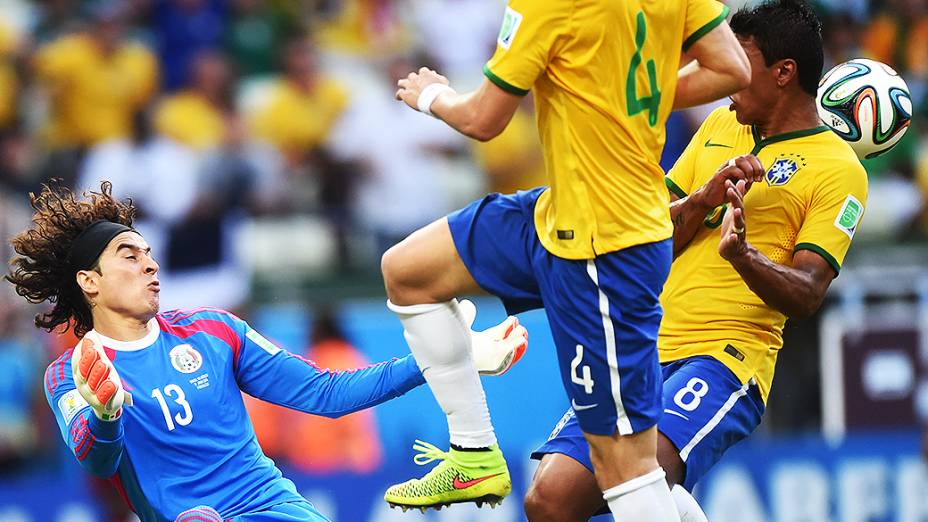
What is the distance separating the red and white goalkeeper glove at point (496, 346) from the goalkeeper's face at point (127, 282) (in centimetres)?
110

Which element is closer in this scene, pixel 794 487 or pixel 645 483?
pixel 645 483

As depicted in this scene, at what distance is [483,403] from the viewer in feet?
15.3

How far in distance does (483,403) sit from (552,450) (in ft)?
1.26

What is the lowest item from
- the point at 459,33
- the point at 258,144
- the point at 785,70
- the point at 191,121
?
the point at 785,70

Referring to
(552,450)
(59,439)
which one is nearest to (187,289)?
(59,439)

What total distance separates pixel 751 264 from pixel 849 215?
53cm

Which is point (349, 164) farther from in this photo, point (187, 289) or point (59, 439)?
point (59, 439)

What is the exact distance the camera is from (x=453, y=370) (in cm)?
462

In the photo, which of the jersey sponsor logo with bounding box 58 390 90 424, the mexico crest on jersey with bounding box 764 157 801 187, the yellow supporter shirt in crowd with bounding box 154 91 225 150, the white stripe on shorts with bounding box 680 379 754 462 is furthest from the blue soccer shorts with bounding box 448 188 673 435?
the yellow supporter shirt in crowd with bounding box 154 91 225 150

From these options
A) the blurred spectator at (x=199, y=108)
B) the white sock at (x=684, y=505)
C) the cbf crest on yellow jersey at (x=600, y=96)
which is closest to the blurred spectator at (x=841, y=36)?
the blurred spectator at (x=199, y=108)

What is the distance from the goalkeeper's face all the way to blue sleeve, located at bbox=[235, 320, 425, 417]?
16.2 inches

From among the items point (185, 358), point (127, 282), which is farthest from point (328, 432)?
point (127, 282)

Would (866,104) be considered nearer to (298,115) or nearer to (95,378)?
(95,378)

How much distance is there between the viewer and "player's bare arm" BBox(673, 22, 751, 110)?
4270 mm
